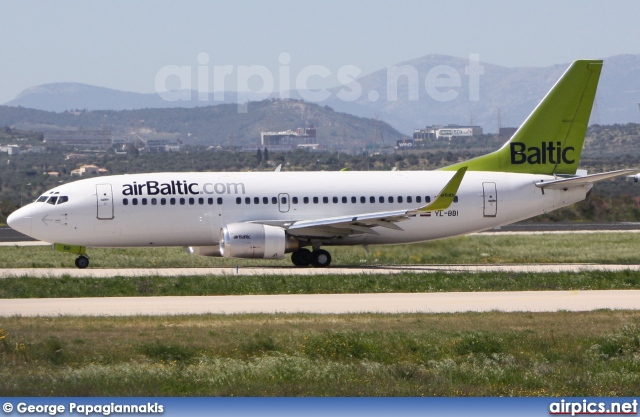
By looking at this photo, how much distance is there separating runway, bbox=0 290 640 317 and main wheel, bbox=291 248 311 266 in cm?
939

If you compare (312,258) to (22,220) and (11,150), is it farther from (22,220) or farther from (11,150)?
(11,150)

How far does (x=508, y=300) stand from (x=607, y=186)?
91.7 meters

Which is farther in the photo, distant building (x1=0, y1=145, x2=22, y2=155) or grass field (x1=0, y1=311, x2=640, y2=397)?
distant building (x1=0, y1=145, x2=22, y2=155)

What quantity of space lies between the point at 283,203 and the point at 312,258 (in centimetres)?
214

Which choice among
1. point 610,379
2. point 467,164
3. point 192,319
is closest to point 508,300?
point 192,319

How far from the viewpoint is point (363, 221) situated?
37031mm

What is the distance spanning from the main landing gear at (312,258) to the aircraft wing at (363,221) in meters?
0.70

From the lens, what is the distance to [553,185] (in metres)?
39.2

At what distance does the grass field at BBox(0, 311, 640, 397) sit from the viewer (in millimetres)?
16875

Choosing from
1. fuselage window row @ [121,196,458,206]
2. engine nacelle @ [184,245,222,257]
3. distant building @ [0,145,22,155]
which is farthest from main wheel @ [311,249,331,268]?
distant building @ [0,145,22,155]

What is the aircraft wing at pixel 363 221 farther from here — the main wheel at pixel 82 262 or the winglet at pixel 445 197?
the main wheel at pixel 82 262

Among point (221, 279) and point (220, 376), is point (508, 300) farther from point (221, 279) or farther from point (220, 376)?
point (220, 376)

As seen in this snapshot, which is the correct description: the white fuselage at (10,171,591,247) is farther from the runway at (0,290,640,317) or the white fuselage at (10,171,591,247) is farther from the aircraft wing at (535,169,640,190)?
the runway at (0,290,640,317)

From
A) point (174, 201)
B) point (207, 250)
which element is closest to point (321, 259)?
point (207, 250)
